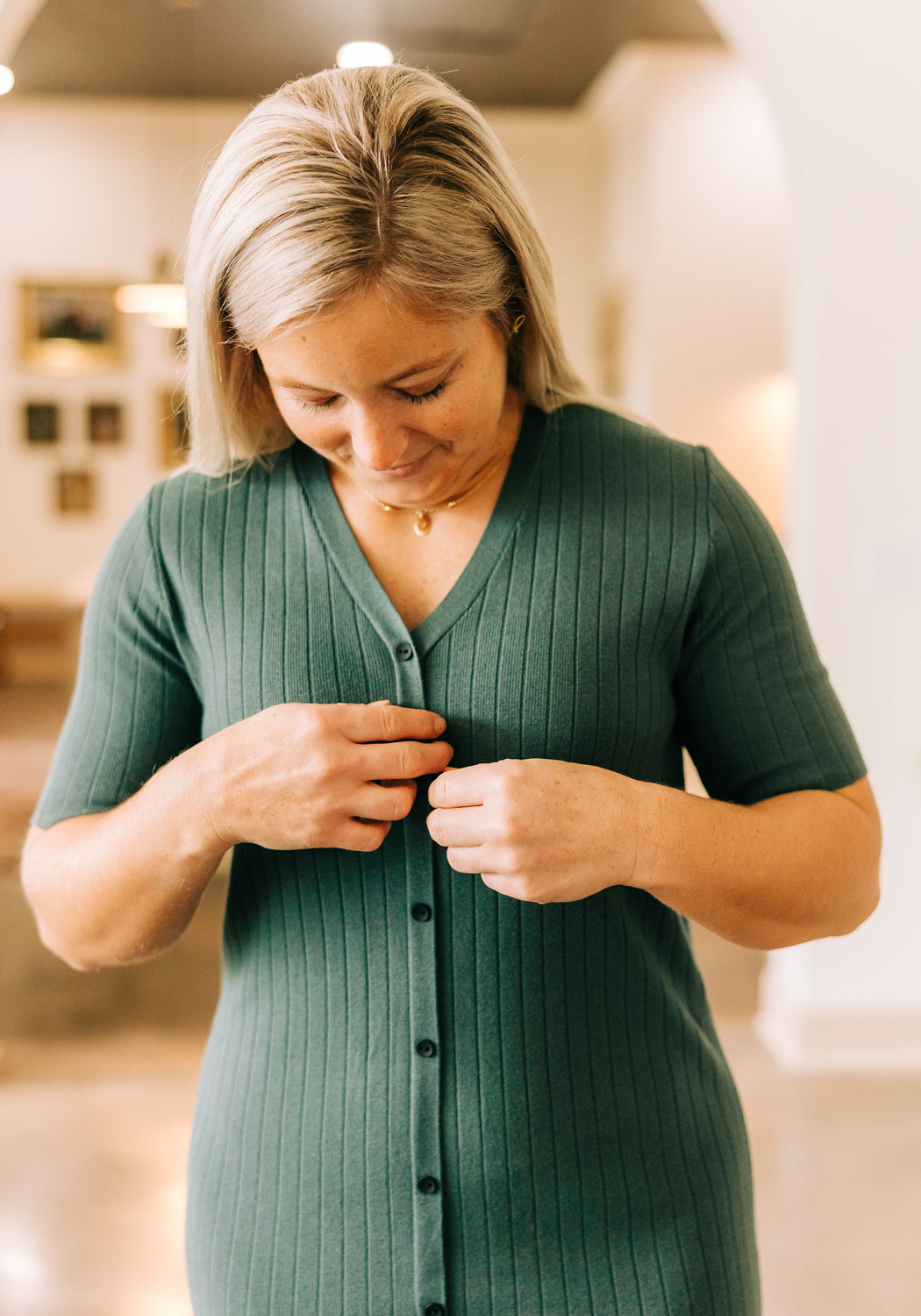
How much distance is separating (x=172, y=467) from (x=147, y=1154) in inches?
62.5

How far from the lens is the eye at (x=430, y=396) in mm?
686

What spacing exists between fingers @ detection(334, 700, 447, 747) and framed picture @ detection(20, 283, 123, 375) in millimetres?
2261

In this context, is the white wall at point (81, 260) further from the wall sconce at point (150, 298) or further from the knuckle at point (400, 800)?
the knuckle at point (400, 800)

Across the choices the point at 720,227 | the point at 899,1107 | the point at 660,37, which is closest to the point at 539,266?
the point at 899,1107

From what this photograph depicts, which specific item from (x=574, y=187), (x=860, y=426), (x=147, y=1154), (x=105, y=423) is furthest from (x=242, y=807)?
(x=574, y=187)

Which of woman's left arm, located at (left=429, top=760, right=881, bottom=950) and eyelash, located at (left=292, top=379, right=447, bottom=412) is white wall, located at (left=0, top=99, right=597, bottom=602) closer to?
eyelash, located at (left=292, top=379, right=447, bottom=412)

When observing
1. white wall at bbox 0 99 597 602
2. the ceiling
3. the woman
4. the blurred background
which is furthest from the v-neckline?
white wall at bbox 0 99 597 602

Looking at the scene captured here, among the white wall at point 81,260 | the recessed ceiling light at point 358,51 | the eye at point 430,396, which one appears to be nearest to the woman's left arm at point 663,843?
the eye at point 430,396

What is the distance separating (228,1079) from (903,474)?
216cm

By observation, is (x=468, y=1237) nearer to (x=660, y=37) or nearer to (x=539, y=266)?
(x=539, y=266)

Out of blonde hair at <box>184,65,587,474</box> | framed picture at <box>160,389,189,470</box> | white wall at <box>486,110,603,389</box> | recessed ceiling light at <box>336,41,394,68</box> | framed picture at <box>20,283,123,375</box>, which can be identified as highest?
white wall at <box>486,110,603,389</box>

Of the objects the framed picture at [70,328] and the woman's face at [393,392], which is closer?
the woman's face at [393,392]

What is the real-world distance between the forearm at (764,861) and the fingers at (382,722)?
139 millimetres

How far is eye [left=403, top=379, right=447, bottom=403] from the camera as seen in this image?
0.69 metres
